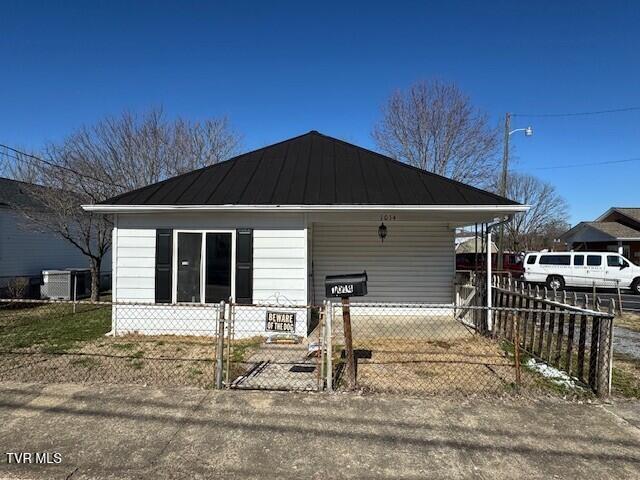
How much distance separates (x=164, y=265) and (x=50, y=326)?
3152 mm

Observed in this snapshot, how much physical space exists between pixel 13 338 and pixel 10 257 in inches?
354

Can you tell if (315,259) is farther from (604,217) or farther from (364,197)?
(604,217)

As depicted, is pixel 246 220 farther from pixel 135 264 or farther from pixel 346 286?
pixel 346 286

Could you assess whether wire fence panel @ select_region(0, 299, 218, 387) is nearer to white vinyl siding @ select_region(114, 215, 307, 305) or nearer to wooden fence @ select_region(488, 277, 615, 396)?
white vinyl siding @ select_region(114, 215, 307, 305)

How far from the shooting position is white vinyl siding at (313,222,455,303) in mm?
10672

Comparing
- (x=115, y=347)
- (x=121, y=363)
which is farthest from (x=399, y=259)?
(x=121, y=363)

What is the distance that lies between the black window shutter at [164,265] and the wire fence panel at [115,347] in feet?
1.00

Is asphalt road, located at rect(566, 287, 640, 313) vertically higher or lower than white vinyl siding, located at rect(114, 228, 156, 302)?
lower

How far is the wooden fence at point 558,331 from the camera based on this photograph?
15.8 ft

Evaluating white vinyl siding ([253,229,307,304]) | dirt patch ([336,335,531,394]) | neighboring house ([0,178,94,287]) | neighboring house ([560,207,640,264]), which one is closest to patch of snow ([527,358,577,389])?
dirt patch ([336,335,531,394])

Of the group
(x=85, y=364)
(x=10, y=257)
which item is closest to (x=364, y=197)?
(x=85, y=364)

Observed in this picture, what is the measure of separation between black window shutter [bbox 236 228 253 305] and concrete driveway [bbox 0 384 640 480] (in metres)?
3.30

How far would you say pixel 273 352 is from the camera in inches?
269

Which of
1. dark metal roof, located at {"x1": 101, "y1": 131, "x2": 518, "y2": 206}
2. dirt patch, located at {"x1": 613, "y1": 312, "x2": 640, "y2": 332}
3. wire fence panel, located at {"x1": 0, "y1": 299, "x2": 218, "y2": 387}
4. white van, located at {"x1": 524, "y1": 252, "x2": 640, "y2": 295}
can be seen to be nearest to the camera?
wire fence panel, located at {"x1": 0, "y1": 299, "x2": 218, "y2": 387}
